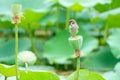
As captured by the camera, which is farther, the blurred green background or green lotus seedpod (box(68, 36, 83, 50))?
the blurred green background

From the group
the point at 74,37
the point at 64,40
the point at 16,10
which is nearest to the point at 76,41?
the point at 74,37

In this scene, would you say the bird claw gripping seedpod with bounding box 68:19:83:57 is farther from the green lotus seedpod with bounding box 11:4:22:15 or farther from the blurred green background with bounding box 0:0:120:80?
the blurred green background with bounding box 0:0:120:80

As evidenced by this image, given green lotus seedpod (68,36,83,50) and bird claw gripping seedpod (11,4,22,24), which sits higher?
bird claw gripping seedpod (11,4,22,24)

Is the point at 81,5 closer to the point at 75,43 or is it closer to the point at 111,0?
the point at 111,0

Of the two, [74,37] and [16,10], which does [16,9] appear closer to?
[16,10]

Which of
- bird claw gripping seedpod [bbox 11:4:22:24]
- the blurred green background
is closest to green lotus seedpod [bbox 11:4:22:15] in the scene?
bird claw gripping seedpod [bbox 11:4:22:24]

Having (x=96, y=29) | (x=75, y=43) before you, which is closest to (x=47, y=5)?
(x=96, y=29)

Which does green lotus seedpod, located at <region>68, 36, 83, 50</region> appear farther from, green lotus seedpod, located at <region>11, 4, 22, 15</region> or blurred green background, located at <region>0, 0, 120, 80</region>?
blurred green background, located at <region>0, 0, 120, 80</region>

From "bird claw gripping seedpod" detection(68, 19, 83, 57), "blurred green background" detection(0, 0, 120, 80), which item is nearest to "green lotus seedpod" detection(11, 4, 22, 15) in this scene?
"bird claw gripping seedpod" detection(68, 19, 83, 57)

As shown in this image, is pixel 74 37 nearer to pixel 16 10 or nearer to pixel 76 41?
pixel 76 41

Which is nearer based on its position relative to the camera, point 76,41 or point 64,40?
point 76,41

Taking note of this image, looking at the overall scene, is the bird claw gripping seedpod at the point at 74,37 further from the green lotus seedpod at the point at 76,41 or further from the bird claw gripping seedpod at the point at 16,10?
the bird claw gripping seedpod at the point at 16,10
